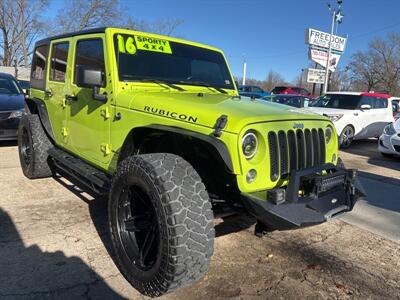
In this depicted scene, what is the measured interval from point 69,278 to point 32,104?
370 cm

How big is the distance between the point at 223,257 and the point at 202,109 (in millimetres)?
1488

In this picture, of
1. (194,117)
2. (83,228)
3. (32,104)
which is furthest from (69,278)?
(32,104)

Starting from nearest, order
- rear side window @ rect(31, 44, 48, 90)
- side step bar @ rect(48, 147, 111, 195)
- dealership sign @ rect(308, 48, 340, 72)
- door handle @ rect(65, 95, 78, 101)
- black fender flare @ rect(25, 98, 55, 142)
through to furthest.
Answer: side step bar @ rect(48, 147, 111, 195) → door handle @ rect(65, 95, 78, 101) → black fender flare @ rect(25, 98, 55, 142) → rear side window @ rect(31, 44, 48, 90) → dealership sign @ rect(308, 48, 340, 72)

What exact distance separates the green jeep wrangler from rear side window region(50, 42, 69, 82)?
168 mm

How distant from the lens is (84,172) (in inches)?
173

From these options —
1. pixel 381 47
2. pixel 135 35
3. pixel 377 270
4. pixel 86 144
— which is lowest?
pixel 377 270

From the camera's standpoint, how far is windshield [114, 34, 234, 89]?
162 inches

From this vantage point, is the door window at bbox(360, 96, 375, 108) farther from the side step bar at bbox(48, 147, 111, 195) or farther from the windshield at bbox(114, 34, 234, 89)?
the side step bar at bbox(48, 147, 111, 195)

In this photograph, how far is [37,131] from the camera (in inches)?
227

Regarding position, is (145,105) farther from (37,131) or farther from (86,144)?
(37,131)

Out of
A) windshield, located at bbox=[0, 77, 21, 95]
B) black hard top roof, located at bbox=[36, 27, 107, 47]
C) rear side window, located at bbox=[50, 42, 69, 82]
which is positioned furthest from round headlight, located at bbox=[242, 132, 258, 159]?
windshield, located at bbox=[0, 77, 21, 95]

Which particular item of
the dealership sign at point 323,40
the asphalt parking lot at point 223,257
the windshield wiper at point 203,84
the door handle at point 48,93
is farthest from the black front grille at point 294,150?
the dealership sign at point 323,40

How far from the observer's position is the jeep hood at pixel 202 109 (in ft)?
10.0

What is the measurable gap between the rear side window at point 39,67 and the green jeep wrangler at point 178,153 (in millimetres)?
1080
